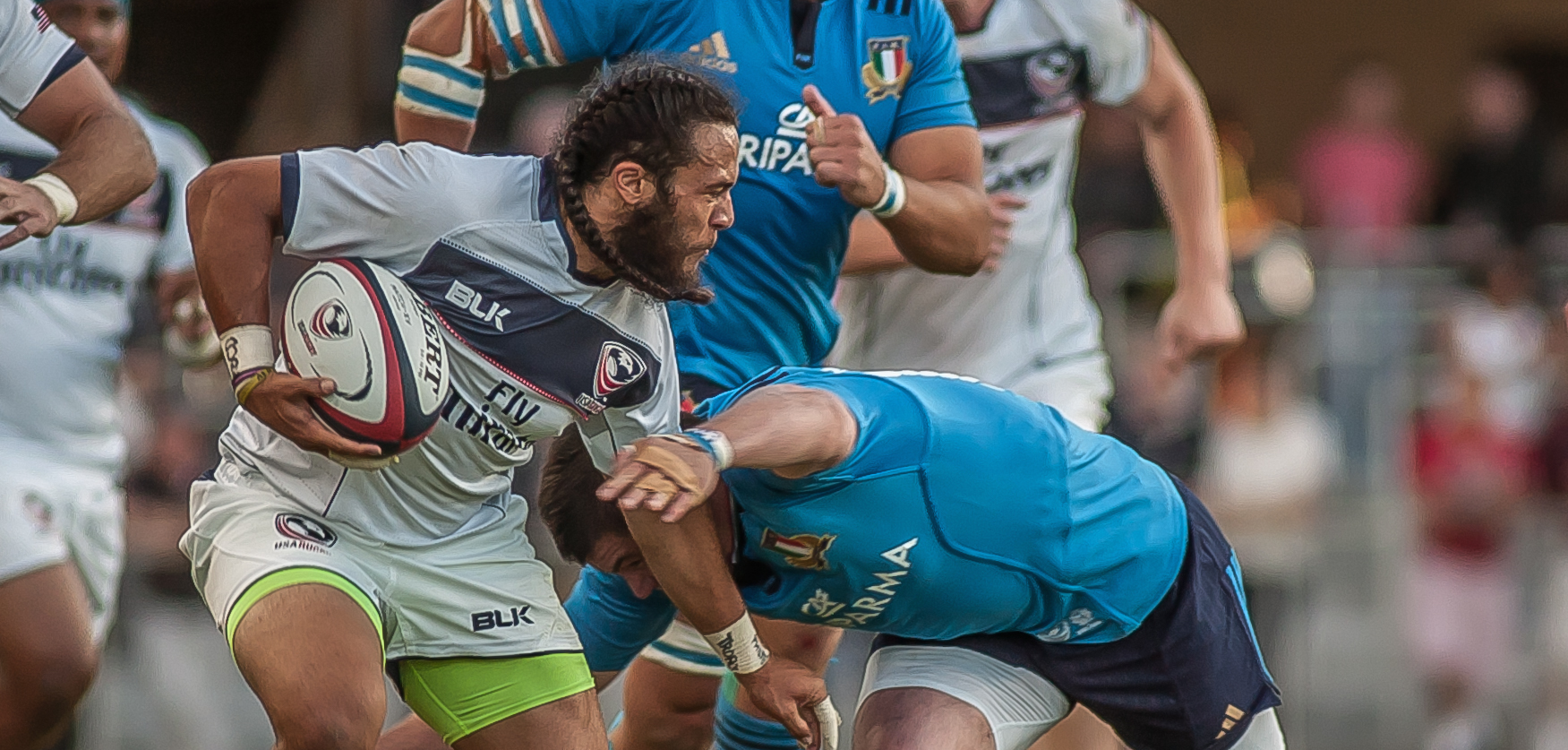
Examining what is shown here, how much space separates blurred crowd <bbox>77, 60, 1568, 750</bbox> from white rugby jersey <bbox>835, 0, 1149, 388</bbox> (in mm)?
3898

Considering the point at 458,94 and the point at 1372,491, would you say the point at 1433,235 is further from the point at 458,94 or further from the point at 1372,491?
the point at 458,94

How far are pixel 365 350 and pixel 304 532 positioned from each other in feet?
1.41

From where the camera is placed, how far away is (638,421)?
152 inches

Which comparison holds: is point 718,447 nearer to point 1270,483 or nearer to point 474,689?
point 474,689

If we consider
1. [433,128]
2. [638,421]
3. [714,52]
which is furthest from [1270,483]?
[638,421]

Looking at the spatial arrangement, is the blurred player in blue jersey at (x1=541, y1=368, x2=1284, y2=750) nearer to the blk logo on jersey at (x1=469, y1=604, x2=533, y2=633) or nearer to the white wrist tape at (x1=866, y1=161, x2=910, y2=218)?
the blk logo on jersey at (x1=469, y1=604, x2=533, y2=633)

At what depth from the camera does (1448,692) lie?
9.66 meters

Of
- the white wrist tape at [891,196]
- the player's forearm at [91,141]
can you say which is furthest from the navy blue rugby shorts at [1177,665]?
the player's forearm at [91,141]

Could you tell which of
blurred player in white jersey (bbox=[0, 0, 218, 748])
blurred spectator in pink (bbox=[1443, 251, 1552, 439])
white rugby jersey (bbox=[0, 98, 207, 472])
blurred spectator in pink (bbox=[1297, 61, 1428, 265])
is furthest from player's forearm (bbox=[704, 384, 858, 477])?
blurred spectator in pink (bbox=[1297, 61, 1428, 265])

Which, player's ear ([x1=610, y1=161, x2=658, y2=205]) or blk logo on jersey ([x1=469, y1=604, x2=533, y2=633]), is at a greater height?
player's ear ([x1=610, y1=161, x2=658, y2=205])

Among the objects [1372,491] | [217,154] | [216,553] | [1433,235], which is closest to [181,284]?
[216,553]

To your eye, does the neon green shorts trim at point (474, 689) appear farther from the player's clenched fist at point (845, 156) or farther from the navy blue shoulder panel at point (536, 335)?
the player's clenched fist at point (845, 156)

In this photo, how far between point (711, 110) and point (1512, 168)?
8572 millimetres

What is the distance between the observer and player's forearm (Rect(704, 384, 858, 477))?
11.0 ft
